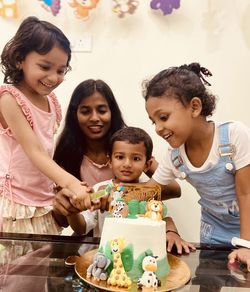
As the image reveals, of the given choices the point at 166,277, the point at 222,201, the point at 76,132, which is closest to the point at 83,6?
the point at 76,132

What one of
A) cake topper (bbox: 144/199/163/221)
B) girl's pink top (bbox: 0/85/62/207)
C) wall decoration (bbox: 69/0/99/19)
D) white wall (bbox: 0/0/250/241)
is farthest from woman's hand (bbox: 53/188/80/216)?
wall decoration (bbox: 69/0/99/19)

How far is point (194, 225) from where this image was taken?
4.58 feet

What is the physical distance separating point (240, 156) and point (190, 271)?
13.0 inches

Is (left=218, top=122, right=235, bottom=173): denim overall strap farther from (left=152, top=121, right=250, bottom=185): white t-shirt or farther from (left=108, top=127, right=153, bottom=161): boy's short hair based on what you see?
(left=108, top=127, right=153, bottom=161): boy's short hair

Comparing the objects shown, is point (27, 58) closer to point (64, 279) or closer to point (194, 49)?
point (64, 279)

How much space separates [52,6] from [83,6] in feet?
0.39

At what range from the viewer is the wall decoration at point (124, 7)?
1366 millimetres

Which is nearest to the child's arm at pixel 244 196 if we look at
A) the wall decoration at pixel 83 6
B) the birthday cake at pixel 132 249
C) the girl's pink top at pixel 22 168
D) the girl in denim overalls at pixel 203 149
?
the girl in denim overalls at pixel 203 149

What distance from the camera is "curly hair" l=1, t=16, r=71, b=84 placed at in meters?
0.92

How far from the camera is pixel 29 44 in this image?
924 mm

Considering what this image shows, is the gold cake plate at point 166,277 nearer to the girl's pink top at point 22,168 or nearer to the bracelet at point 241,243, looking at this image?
the bracelet at point 241,243

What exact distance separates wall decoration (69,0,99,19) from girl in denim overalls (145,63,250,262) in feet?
2.04

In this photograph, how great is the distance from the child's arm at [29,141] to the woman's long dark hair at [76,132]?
0.97 feet

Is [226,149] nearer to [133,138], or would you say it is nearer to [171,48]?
[133,138]
